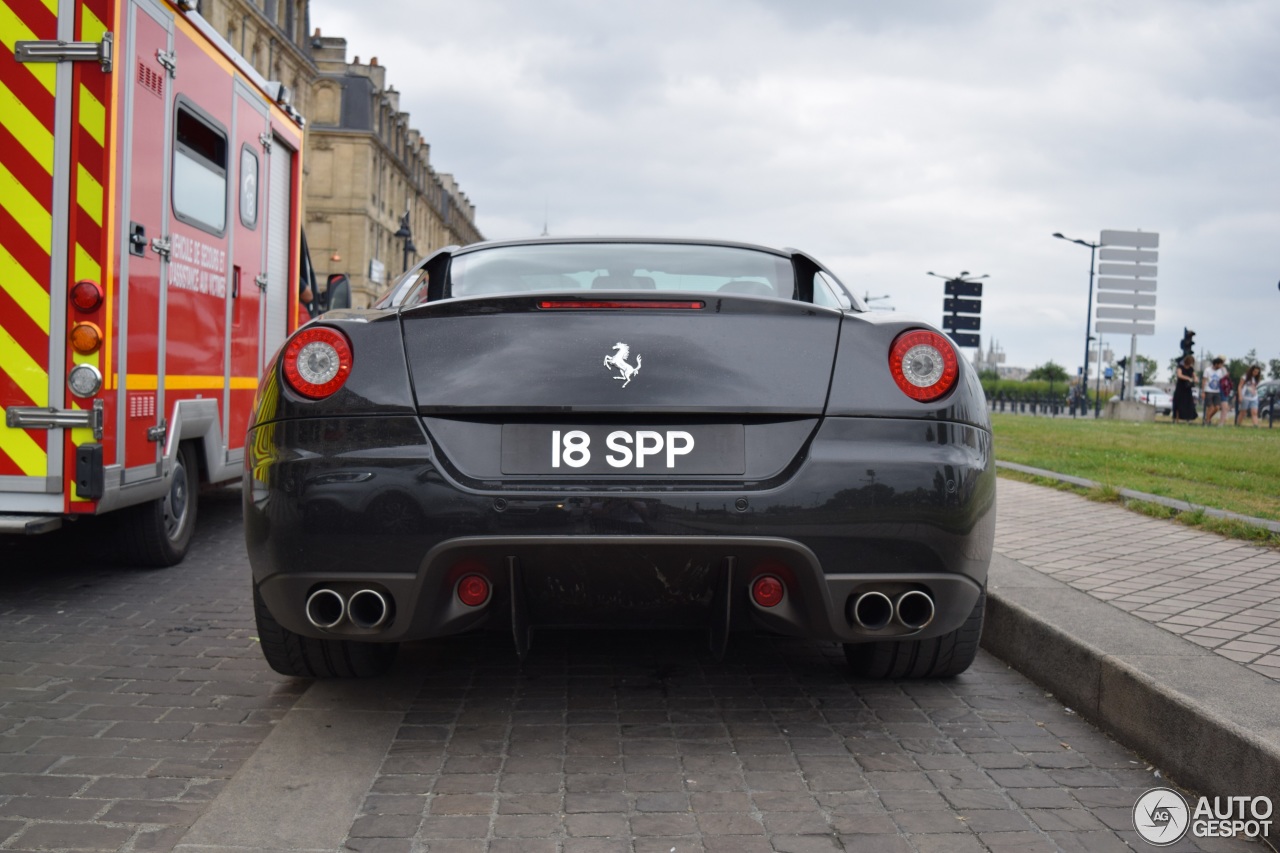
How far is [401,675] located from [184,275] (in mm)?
3028

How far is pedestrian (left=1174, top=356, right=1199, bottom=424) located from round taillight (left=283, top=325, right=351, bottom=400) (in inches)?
1191

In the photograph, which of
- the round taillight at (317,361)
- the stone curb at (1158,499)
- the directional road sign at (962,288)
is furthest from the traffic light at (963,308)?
the round taillight at (317,361)

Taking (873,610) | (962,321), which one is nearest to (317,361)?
(873,610)

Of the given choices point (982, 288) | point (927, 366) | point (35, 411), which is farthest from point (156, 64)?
point (982, 288)

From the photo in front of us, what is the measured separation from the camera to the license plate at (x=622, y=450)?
3.23 metres

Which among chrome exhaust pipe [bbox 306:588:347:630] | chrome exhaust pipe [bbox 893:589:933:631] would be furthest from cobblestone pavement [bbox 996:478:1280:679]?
chrome exhaust pipe [bbox 306:588:347:630]

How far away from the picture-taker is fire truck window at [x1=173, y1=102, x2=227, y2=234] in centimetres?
621

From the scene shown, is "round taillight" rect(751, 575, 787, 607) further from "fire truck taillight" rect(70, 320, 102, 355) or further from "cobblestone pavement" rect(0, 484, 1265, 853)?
"fire truck taillight" rect(70, 320, 102, 355)

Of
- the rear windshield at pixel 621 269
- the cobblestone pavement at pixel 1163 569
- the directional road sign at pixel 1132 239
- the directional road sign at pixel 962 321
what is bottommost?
the cobblestone pavement at pixel 1163 569

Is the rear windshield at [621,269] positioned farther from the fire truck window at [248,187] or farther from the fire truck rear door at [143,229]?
the fire truck window at [248,187]

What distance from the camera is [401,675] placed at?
14.0 ft

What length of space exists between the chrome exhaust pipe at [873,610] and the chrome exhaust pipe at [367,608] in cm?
125

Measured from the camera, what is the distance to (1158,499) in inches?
333

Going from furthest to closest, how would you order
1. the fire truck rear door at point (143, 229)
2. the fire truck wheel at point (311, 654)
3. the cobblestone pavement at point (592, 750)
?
the fire truck rear door at point (143, 229)
the fire truck wheel at point (311, 654)
the cobblestone pavement at point (592, 750)
